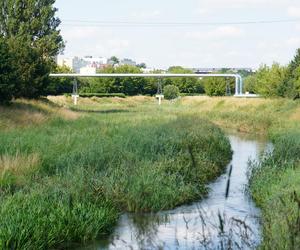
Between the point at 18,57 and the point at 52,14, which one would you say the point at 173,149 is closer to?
the point at 18,57

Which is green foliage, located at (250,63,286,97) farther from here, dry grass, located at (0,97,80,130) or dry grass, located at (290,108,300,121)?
dry grass, located at (0,97,80,130)

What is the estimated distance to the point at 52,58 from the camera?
56.0m

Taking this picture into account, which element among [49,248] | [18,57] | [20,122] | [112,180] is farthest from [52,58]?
[49,248]

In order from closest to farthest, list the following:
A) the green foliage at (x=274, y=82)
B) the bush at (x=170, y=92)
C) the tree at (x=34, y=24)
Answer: the tree at (x=34, y=24) → the green foliage at (x=274, y=82) → the bush at (x=170, y=92)

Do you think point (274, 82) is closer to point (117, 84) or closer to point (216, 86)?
point (216, 86)

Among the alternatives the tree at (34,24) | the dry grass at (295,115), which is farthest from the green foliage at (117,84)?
the dry grass at (295,115)

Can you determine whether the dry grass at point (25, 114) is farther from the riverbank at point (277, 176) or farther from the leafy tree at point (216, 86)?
the leafy tree at point (216, 86)

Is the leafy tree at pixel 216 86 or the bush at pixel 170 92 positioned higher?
the leafy tree at pixel 216 86

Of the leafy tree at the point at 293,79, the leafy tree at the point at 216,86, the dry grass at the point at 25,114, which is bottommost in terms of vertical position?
the leafy tree at the point at 216,86

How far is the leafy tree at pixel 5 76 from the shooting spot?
3153cm

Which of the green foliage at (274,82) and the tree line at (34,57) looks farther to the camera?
the green foliage at (274,82)

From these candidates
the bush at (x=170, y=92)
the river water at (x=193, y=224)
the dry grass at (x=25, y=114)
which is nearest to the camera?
the river water at (x=193, y=224)

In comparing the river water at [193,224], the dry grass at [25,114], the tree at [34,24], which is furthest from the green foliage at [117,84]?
the river water at [193,224]

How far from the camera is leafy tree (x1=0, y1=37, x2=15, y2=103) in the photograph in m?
31.5
